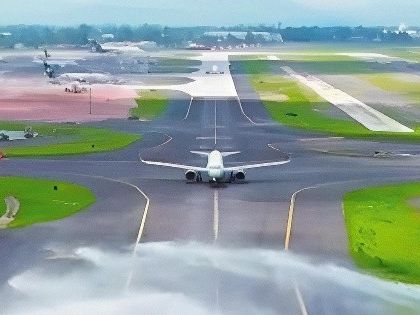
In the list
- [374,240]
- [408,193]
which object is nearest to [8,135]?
[408,193]

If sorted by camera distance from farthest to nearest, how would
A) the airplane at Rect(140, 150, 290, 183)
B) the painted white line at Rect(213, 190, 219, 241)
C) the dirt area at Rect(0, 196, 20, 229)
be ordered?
1. the airplane at Rect(140, 150, 290, 183)
2. the dirt area at Rect(0, 196, 20, 229)
3. the painted white line at Rect(213, 190, 219, 241)

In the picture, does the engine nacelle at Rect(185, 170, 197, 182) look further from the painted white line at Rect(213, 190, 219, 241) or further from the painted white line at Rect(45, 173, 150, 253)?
the painted white line at Rect(45, 173, 150, 253)

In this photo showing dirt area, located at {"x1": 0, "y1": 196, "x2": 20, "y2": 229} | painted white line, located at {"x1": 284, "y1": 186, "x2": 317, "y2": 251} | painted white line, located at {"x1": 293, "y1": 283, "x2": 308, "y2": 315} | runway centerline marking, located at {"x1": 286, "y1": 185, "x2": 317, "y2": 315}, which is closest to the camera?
painted white line, located at {"x1": 293, "y1": 283, "x2": 308, "y2": 315}

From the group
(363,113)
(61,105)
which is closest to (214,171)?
(363,113)

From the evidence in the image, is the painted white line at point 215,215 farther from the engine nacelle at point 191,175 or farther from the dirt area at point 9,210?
the dirt area at point 9,210

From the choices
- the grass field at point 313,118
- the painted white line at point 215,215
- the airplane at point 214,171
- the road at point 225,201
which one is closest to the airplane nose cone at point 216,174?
Answer: the airplane at point 214,171

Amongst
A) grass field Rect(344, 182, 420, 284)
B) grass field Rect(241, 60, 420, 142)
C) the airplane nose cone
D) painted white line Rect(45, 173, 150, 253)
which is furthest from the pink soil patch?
grass field Rect(344, 182, 420, 284)
